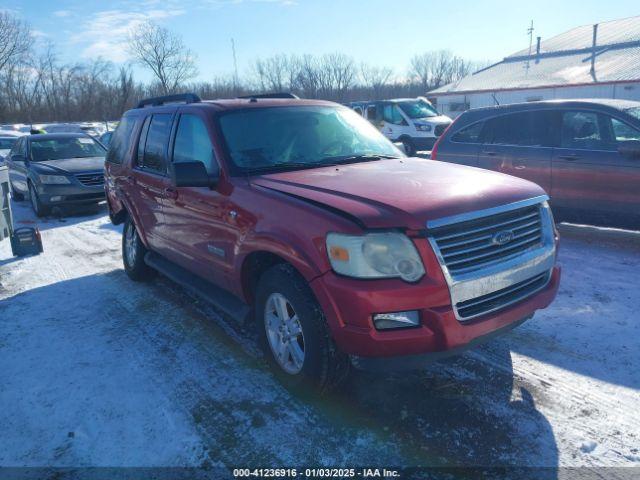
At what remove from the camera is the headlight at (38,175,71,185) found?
32.0 feet

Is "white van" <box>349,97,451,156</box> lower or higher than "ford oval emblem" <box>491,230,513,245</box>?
higher

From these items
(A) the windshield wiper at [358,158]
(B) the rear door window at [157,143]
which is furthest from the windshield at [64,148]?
(A) the windshield wiper at [358,158]

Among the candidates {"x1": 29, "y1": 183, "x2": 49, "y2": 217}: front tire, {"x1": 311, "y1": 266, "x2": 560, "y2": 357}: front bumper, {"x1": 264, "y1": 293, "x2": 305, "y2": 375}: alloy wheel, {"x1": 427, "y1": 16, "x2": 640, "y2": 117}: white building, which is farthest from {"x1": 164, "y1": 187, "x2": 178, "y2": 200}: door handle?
{"x1": 427, "y1": 16, "x2": 640, "y2": 117}: white building

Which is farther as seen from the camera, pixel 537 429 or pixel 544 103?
pixel 544 103

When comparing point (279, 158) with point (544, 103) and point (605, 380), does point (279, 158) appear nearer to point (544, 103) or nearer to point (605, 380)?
point (605, 380)

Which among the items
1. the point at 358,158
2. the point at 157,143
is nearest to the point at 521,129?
the point at 358,158

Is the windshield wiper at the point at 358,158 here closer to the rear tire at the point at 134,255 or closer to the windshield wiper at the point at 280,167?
the windshield wiper at the point at 280,167

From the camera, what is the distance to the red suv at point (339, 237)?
258 centimetres

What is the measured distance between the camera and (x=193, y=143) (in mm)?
4078

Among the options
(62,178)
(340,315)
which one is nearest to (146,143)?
(340,315)

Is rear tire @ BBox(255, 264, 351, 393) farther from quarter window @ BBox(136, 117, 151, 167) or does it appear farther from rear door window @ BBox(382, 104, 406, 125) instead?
rear door window @ BBox(382, 104, 406, 125)

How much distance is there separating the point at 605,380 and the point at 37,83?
64.6 m

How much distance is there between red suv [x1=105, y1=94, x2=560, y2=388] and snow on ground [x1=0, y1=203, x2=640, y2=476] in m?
0.39

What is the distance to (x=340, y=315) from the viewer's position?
8.66ft
